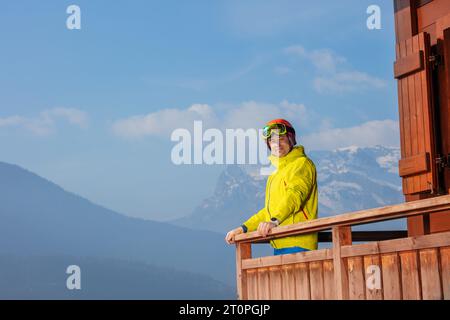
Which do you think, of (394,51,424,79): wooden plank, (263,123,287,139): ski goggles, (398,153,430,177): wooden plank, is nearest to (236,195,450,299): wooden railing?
(263,123,287,139): ski goggles

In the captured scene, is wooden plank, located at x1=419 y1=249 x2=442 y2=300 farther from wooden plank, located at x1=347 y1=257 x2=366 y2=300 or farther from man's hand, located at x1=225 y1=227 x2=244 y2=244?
man's hand, located at x1=225 y1=227 x2=244 y2=244

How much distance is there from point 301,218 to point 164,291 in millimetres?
189510

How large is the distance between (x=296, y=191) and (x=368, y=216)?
1.35 m

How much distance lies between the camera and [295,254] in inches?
302

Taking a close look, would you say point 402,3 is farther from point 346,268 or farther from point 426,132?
point 346,268

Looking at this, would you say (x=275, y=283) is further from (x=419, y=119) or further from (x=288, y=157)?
(x=419, y=119)

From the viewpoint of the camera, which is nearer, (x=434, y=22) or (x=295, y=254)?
(x=295, y=254)

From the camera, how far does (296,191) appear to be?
25.3ft

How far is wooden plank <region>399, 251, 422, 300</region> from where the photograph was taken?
Result: 243 inches

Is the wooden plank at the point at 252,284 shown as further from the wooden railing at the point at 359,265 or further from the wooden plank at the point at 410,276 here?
the wooden plank at the point at 410,276

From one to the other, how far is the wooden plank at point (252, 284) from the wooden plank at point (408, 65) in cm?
260
